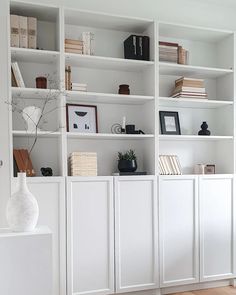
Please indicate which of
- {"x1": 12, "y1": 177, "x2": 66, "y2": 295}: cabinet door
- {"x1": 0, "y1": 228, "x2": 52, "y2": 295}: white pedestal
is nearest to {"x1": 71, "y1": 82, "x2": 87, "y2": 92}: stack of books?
{"x1": 12, "y1": 177, "x2": 66, "y2": 295}: cabinet door

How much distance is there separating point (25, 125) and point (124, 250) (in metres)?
1.44

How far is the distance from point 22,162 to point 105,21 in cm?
151

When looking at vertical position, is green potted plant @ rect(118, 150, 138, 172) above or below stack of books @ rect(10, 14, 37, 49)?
below

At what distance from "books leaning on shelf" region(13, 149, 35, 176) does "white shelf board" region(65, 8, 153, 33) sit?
128 cm

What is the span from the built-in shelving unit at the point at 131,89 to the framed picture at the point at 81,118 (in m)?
0.08

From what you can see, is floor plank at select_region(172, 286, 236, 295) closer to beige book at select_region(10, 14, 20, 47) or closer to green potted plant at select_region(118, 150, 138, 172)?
green potted plant at select_region(118, 150, 138, 172)

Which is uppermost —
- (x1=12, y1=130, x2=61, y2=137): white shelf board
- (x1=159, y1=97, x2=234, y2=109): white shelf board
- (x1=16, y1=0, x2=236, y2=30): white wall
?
(x1=16, y1=0, x2=236, y2=30): white wall

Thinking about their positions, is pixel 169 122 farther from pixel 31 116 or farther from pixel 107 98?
pixel 31 116

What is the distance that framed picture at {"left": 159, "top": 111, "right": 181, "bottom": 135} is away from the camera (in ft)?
11.4

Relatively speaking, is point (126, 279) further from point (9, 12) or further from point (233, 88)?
point (9, 12)

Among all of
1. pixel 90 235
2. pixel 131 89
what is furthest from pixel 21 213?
pixel 131 89

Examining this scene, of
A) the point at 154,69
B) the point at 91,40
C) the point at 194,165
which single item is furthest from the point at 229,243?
the point at 91,40

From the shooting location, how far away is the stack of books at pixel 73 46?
3022mm

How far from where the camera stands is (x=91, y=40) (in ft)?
10.2
